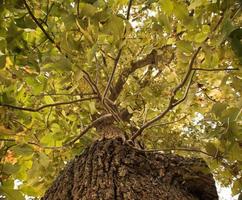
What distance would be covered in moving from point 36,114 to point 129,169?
0.76 m

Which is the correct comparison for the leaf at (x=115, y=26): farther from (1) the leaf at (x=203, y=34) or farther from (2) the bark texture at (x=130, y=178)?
(2) the bark texture at (x=130, y=178)

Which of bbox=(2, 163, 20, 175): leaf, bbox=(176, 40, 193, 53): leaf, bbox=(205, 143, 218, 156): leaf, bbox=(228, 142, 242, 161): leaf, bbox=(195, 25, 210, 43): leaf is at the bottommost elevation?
bbox=(2, 163, 20, 175): leaf

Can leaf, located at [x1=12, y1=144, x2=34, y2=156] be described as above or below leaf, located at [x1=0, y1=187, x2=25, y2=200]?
above

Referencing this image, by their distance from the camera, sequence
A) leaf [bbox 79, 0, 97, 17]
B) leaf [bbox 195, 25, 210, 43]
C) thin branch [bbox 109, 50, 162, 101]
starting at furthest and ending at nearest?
thin branch [bbox 109, 50, 162, 101]
leaf [bbox 195, 25, 210, 43]
leaf [bbox 79, 0, 97, 17]

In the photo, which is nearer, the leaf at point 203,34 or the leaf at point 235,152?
the leaf at point 203,34

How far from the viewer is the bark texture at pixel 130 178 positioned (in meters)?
1.83

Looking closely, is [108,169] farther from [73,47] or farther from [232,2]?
[232,2]

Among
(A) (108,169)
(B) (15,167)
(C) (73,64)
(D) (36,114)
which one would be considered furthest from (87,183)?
(C) (73,64)

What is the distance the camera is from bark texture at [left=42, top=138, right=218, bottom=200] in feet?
6.00

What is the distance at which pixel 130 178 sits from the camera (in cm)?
195

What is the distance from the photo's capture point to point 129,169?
2.07 m

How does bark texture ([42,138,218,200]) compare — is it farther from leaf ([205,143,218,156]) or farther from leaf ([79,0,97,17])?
leaf ([79,0,97,17])

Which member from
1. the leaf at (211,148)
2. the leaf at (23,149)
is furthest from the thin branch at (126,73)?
the leaf at (211,148)

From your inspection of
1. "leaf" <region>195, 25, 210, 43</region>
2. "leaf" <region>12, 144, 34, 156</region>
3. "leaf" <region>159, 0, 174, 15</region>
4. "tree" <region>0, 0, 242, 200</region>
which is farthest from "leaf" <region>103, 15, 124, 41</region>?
"leaf" <region>12, 144, 34, 156</region>
